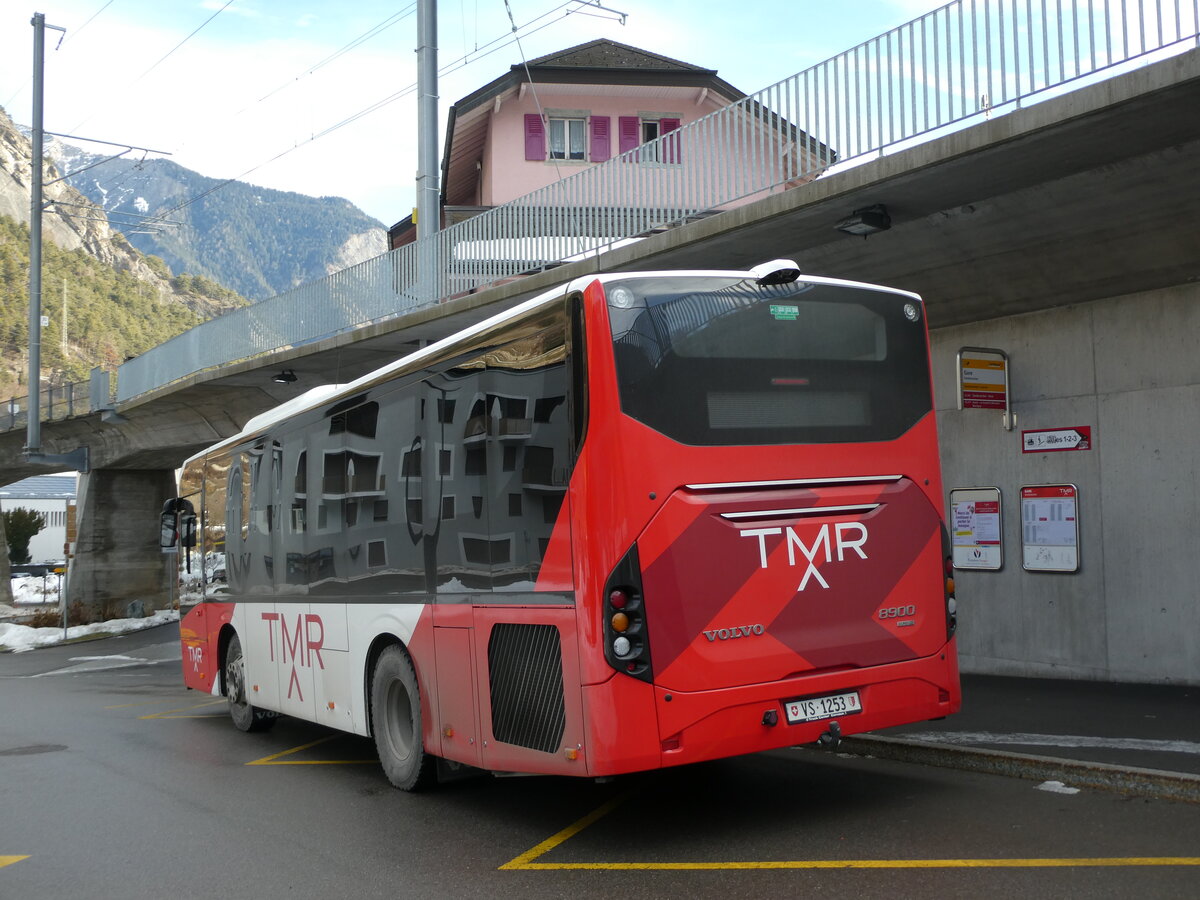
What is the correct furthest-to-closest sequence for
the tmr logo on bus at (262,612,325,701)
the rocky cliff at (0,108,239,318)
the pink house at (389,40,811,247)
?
1. the rocky cliff at (0,108,239,318)
2. the pink house at (389,40,811,247)
3. the tmr logo on bus at (262,612,325,701)

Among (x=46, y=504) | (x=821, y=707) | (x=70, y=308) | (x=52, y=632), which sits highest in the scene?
(x=70, y=308)

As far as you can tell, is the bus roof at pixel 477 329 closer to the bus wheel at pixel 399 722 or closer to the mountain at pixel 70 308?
the bus wheel at pixel 399 722

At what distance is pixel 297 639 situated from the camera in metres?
10.5

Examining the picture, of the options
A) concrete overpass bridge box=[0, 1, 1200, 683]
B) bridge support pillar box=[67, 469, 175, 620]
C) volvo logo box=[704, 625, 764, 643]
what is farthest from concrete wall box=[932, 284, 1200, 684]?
bridge support pillar box=[67, 469, 175, 620]

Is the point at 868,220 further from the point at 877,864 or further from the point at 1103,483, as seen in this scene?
the point at 877,864

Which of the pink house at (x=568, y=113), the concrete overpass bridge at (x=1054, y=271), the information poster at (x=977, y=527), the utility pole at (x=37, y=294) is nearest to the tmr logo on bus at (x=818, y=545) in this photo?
the concrete overpass bridge at (x=1054, y=271)

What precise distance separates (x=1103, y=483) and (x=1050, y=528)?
777 millimetres

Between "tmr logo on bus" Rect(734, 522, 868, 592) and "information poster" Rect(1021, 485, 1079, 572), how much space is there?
20.9 feet

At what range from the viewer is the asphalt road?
18.9 ft

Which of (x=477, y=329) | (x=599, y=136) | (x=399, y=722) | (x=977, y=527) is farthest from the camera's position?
(x=599, y=136)

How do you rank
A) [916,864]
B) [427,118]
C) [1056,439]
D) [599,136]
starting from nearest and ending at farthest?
1. [916,864]
2. [1056,439]
3. [427,118]
4. [599,136]

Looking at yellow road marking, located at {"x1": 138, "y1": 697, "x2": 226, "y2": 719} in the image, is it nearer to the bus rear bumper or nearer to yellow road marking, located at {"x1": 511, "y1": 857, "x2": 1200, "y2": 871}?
yellow road marking, located at {"x1": 511, "y1": 857, "x2": 1200, "y2": 871}

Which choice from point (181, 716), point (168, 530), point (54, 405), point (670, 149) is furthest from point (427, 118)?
point (54, 405)

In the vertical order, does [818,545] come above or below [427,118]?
below
